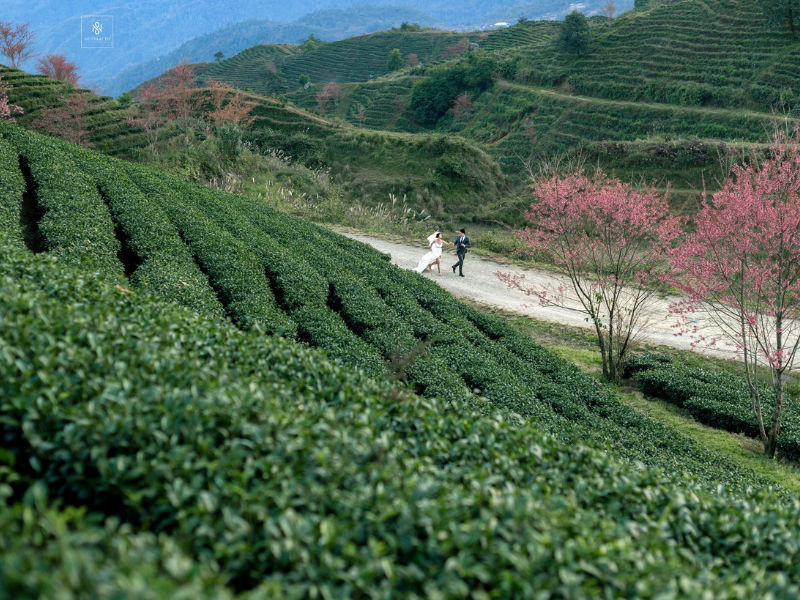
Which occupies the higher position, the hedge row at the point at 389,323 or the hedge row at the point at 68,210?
the hedge row at the point at 68,210

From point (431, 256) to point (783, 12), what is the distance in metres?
51.3

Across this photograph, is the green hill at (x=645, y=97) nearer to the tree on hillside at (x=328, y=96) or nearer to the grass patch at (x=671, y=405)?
the tree on hillside at (x=328, y=96)

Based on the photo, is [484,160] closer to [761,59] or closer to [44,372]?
[761,59]

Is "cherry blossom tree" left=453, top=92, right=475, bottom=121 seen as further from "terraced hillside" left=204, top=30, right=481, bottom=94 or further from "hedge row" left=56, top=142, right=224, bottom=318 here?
"hedge row" left=56, top=142, right=224, bottom=318

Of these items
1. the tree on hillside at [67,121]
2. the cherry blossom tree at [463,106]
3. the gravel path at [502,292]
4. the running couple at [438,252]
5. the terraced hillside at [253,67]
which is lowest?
the gravel path at [502,292]

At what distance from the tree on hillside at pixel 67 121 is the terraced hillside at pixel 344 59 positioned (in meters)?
66.3

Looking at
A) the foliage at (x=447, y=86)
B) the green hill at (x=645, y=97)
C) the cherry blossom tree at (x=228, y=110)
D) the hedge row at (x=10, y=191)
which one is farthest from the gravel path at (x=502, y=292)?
the foliage at (x=447, y=86)

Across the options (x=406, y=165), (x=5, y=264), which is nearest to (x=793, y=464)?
(x=5, y=264)

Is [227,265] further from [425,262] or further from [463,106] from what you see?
[463,106]

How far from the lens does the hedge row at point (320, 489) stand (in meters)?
3.23

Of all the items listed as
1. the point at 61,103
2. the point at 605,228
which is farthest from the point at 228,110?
the point at 605,228

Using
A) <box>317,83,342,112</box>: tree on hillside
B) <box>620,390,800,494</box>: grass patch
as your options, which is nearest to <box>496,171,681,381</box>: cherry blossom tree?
<box>620,390,800,494</box>: grass patch

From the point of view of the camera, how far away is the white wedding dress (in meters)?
21.9

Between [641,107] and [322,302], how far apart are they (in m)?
50.2
